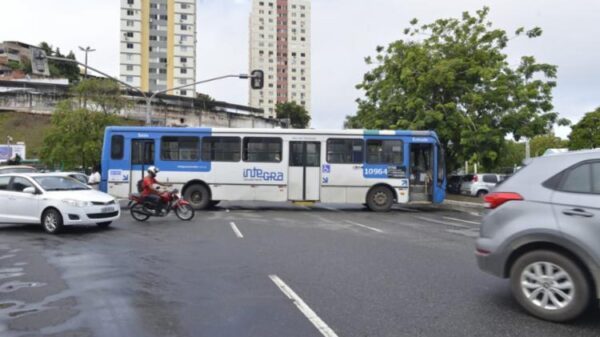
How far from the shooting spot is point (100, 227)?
1301cm

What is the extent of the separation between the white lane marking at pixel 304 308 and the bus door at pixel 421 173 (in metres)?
12.7

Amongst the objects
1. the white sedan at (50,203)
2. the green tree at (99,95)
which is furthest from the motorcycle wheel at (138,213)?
the green tree at (99,95)

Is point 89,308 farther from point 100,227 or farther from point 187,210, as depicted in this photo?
point 187,210

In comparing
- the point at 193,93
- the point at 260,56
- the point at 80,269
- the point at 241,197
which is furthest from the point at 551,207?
the point at 260,56

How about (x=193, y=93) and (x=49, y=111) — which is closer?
(x=49, y=111)

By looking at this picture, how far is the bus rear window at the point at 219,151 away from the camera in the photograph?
18891mm

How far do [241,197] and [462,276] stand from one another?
1238 cm

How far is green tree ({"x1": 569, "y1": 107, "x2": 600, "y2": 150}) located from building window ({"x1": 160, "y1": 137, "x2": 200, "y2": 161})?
44710mm

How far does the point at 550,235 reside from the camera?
5.07m

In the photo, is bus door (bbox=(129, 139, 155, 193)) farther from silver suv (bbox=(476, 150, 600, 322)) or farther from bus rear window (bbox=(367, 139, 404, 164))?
silver suv (bbox=(476, 150, 600, 322))

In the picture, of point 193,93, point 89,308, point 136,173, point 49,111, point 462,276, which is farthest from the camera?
point 193,93

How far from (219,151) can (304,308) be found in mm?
13896

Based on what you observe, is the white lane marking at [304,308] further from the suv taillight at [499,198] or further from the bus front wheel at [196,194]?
the bus front wheel at [196,194]

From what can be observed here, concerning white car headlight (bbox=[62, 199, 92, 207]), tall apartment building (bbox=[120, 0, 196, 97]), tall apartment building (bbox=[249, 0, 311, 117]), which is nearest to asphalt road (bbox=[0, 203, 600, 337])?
white car headlight (bbox=[62, 199, 92, 207])
